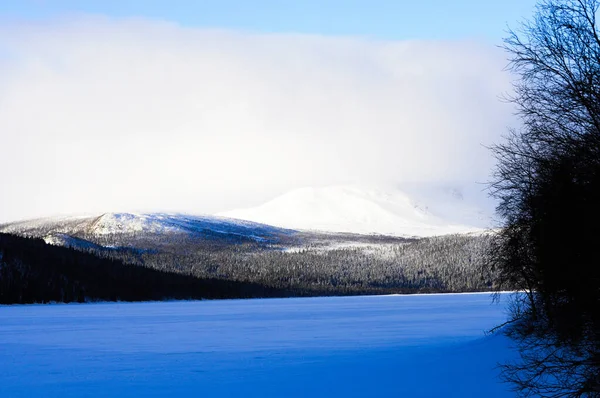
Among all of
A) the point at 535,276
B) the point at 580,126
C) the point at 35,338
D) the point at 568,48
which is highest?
the point at 568,48

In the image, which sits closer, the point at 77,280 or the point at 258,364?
the point at 258,364

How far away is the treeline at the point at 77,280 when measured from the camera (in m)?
139

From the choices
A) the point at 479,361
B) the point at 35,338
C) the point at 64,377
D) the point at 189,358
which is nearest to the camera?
the point at 64,377

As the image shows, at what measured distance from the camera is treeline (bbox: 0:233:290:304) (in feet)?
456

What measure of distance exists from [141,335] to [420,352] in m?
20.9

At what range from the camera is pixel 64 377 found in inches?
1013

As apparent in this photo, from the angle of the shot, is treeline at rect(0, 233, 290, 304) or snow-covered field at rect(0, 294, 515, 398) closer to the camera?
snow-covered field at rect(0, 294, 515, 398)

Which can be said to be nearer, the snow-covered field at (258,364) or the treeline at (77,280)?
the snow-covered field at (258,364)

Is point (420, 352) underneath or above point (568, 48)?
underneath

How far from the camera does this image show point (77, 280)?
515 feet

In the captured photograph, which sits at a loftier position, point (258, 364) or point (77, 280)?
point (258, 364)

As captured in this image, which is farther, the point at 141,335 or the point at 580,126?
the point at 141,335

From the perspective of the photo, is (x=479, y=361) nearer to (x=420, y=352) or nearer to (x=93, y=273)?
(x=420, y=352)

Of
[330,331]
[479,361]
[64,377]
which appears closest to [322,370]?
[479,361]
